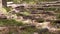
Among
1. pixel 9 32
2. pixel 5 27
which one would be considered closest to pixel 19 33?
pixel 9 32

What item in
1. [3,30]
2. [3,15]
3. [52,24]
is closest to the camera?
[3,30]

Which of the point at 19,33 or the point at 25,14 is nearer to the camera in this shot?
the point at 19,33

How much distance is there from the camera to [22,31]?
16.8 ft

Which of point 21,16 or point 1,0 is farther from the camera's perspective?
point 1,0

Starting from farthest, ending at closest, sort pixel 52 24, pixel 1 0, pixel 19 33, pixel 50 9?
pixel 50 9
pixel 1 0
pixel 52 24
pixel 19 33

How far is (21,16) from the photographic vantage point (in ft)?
23.2

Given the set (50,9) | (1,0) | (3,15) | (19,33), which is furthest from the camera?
(50,9)

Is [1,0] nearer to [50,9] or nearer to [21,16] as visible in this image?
[21,16]

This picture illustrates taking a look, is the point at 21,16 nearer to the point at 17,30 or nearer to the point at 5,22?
the point at 5,22

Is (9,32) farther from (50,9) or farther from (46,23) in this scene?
(50,9)

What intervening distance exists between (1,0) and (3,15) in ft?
3.22

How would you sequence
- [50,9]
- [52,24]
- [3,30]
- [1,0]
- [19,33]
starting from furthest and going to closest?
[50,9], [1,0], [52,24], [3,30], [19,33]

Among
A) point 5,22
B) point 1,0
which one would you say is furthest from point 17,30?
point 1,0

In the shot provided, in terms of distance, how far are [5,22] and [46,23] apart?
1.06m
